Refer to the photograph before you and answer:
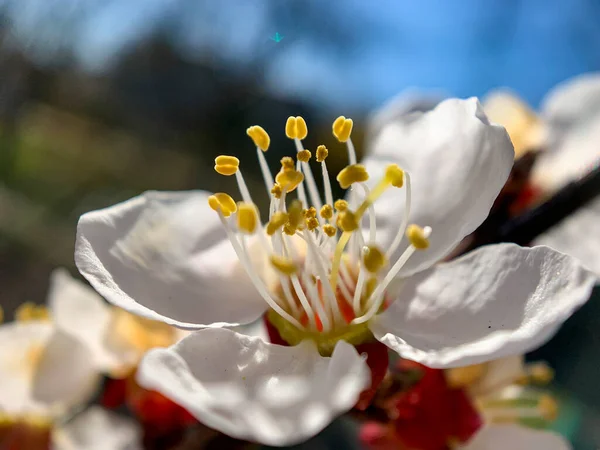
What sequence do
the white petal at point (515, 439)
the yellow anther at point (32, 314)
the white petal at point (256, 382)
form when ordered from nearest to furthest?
1. the white petal at point (256, 382)
2. the white petal at point (515, 439)
3. the yellow anther at point (32, 314)

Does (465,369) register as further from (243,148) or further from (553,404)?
(243,148)

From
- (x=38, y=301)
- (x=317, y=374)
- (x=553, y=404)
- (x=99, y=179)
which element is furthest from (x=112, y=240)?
(x=99, y=179)

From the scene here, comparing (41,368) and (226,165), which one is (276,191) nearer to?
(226,165)

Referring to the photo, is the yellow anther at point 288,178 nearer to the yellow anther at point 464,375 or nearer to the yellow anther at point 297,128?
the yellow anther at point 297,128

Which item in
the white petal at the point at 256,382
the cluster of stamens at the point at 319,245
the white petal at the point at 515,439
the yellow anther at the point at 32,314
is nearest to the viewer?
the white petal at the point at 256,382

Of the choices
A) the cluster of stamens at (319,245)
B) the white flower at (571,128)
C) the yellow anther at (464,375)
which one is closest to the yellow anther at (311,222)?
the cluster of stamens at (319,245)

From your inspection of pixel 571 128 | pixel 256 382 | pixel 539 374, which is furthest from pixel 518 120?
pixel 256 382
